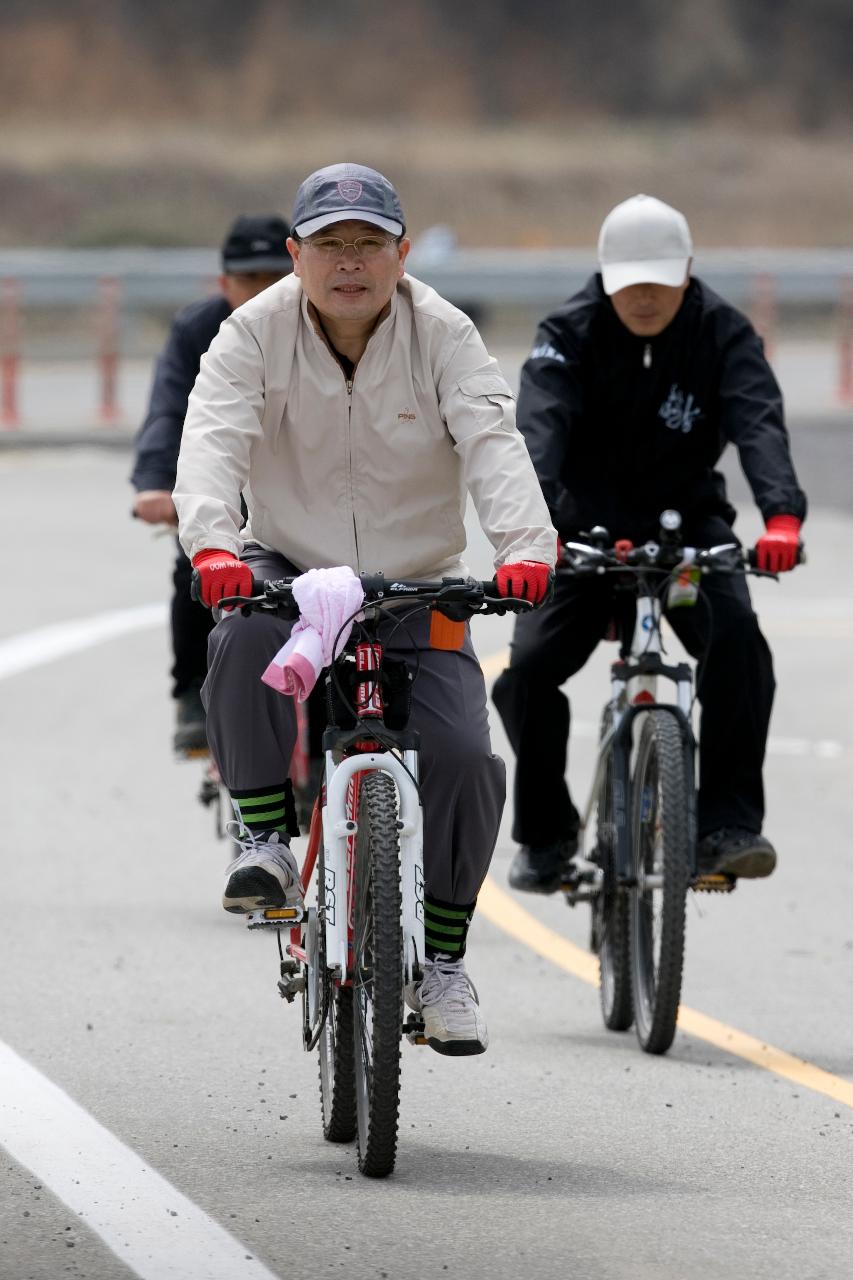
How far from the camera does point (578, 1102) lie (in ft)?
22.2

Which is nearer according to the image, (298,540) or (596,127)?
(298,540)

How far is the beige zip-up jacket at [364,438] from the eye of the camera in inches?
238

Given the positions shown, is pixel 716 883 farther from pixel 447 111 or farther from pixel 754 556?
pixel 447 111

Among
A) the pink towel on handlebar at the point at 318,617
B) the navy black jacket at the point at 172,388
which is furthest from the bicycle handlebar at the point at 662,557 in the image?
the navy black jacket at the point at 172,388

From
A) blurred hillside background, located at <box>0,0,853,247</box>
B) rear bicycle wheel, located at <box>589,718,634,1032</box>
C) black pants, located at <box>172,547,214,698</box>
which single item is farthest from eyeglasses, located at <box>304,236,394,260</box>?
blurred hillside background, located at <box>0,0,853,247</box>

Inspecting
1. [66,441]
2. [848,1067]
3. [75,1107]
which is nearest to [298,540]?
[75,1107]

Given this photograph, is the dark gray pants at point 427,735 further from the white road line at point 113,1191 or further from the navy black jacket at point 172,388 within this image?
the navy black jacket at point 172,388

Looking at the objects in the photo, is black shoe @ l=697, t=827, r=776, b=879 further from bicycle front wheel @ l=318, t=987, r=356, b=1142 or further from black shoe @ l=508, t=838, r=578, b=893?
bicycle front wheel @ l=318, t=987, r=356, b=1142

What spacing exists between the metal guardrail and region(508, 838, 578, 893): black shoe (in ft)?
73.8

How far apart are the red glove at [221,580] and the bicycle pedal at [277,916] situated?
2.49ft

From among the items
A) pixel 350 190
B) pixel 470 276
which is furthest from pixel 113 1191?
pixel 470 276

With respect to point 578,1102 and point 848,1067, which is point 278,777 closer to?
point 578,1102

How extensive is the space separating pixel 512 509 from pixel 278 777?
0.79 m

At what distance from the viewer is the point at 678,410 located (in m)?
7.78
